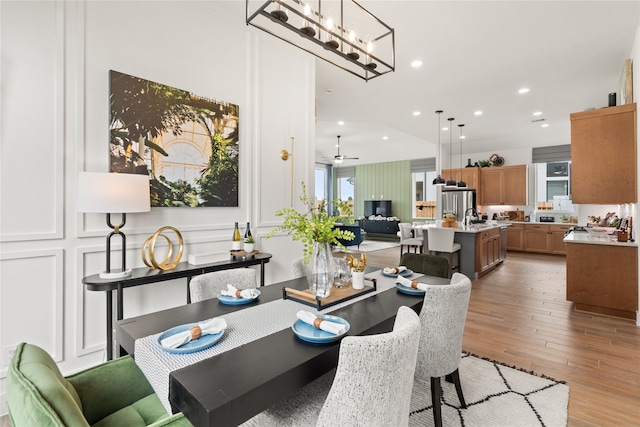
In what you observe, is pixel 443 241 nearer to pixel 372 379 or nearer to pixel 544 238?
pixel 544 238

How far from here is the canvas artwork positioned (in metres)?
2.45

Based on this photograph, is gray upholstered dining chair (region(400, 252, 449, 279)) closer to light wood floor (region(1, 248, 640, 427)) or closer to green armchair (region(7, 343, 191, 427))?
light wood floor (region(1, 248, 640, 427))

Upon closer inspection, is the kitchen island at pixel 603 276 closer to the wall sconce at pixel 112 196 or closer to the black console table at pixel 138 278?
the black console table at pixel 138 278

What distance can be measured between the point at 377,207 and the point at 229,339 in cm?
1119

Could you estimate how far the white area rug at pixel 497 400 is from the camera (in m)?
1.92

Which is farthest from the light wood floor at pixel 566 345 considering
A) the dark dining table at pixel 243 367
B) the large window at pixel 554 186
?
the large window at pixel 554 186

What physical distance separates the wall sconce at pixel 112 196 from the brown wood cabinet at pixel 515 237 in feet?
29.8

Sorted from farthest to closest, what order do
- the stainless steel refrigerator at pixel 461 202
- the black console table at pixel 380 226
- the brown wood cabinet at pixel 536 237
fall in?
the black console table at pixel 380 226 → the stainless steel refrigerator at pixel 461 202 → the brown wood cabinet at pixel 536 237

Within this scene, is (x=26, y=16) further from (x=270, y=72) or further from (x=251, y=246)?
(x=251, y=246)

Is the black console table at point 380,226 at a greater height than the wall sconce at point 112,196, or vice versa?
the wall sconce at point 112,196

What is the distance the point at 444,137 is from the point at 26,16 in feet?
27.0

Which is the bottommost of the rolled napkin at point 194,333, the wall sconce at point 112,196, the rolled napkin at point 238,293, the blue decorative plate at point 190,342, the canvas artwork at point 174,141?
the blue decorative plate at point 190,342

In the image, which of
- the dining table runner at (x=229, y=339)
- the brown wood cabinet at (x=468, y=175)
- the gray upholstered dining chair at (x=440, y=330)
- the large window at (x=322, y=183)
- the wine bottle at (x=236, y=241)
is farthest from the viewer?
the large window at (x=322, y=183)

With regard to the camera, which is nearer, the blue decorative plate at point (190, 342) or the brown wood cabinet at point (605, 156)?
the blue decorative plate at point (190, 342)
